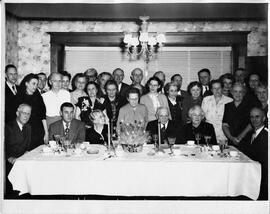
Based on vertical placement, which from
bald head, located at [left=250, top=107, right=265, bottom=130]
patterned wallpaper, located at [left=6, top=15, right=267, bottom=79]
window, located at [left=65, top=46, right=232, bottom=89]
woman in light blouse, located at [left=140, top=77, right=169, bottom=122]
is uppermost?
patterned wallpaper, located at [left=6, top=15, right=267, bottom=79]

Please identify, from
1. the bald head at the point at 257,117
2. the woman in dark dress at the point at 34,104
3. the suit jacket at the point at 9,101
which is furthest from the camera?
the woman in dark dress at the point at 34,104

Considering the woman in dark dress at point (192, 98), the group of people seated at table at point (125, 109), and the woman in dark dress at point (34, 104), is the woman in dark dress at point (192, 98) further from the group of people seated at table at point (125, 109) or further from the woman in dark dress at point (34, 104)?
the woman in dark dress at point (34, 104)

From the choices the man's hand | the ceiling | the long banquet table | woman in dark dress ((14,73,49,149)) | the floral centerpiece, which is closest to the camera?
the long banquet table

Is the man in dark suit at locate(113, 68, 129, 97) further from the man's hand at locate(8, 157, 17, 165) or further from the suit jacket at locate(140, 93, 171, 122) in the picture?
the man's hand at locate(8, 157, 17, 165)

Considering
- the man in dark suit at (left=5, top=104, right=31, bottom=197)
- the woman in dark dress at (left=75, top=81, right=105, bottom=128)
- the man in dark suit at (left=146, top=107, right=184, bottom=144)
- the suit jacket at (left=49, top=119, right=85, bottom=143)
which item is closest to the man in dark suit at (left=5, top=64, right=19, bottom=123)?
the man in dark suit at (left=5, top=104, right=31, bottom=197)

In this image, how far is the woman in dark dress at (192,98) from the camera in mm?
5047

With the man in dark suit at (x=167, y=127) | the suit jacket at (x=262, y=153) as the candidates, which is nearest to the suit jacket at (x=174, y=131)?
the man in dark suit at (x=167, y=127)

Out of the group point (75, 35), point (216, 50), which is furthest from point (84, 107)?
point (216, 50)

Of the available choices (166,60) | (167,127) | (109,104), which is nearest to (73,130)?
(109,104)

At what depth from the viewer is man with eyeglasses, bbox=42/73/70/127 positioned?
4.99 metres

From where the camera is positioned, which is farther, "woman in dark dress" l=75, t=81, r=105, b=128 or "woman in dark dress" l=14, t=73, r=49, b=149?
"woman in dark dress" l=75, t=81, r=105, b=128

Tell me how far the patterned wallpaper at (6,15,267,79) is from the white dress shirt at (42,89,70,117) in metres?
1.61

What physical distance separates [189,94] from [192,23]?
69.3 inches

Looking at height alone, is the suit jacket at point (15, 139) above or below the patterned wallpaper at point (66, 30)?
below
